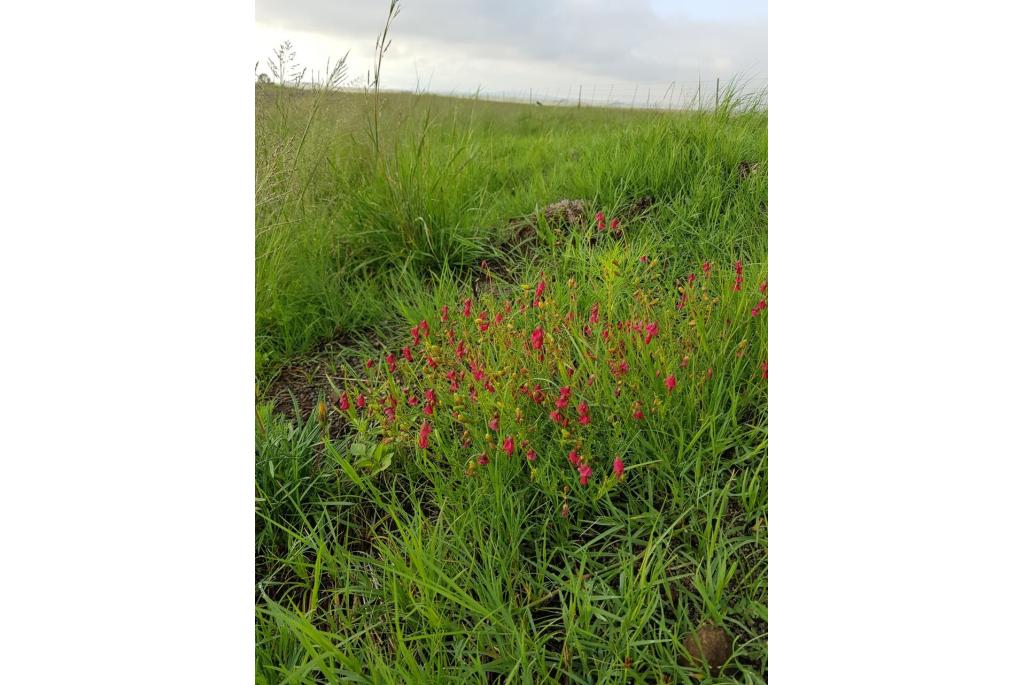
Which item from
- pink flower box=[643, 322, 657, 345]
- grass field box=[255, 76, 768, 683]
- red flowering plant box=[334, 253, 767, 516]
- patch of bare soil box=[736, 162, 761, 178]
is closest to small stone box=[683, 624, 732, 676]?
grass field box=[255, 76, 768, 683]

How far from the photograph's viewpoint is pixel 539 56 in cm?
127

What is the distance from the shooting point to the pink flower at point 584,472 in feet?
3.43

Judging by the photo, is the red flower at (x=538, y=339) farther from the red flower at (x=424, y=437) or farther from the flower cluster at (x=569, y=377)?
the red flower at (x=424, y=437)

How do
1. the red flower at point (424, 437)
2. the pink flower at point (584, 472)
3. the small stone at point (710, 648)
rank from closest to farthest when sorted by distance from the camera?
the small stone at point (710, 648) → the pink flower at point (584, 472) → the red flower at point (424, 437)

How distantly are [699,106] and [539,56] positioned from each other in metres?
0.36

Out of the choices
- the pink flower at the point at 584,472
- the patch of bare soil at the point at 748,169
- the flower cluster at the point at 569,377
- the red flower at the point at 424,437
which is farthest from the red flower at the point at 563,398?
the patch of bare soil at the point at 748,169

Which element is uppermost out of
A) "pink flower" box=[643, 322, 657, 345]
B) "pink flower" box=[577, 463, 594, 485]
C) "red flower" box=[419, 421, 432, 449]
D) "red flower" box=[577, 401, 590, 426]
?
"pink flower" box=[643, 322, 657, 345]

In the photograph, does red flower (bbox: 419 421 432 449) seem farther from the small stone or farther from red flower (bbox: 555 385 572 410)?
the small stone

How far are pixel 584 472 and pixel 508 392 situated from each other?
0.76 feet

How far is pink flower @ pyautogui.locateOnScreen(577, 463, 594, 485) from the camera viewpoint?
105 centimetres

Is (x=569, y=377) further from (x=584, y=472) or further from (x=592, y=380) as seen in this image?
(x=584, y=472)
